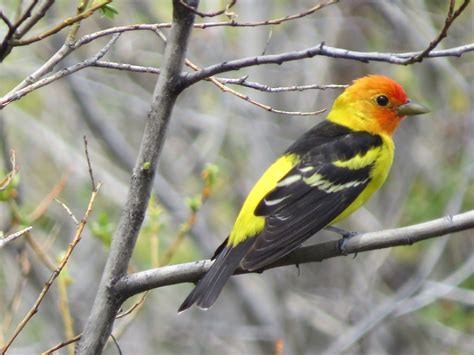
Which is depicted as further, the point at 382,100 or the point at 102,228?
the point at 382,100

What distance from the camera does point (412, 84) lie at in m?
9.03

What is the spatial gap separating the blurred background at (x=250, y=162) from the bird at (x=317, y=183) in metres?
2.35

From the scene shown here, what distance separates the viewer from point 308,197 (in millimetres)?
4875

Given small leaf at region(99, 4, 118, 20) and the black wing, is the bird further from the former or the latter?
small leaf at region(99, 4, 118, 20)

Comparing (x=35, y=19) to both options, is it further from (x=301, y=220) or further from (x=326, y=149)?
(x=326, y=149)

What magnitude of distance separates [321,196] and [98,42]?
540 centimetres

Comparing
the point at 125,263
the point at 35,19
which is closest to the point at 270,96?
the point at 125,263

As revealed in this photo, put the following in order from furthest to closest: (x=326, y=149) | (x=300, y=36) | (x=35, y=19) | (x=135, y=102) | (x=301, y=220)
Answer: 1. (x=300, y=36)
2. (x=135, y=102)
3. (x=326, y=149)
4. (x=301, y=220)
5. (x=35, y=19)

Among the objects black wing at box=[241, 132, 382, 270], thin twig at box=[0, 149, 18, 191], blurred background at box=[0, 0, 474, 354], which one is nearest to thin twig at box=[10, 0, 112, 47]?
thin twig at box=[0, 149, 18, 191]

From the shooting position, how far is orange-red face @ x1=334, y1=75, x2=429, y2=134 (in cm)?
572

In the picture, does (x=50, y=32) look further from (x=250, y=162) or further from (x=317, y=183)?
(x=250, y=162)

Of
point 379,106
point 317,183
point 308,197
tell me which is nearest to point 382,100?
point 379,106

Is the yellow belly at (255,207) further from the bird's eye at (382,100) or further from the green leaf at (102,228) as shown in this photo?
the bird's eye at (382,100)

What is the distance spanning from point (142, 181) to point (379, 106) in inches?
113
